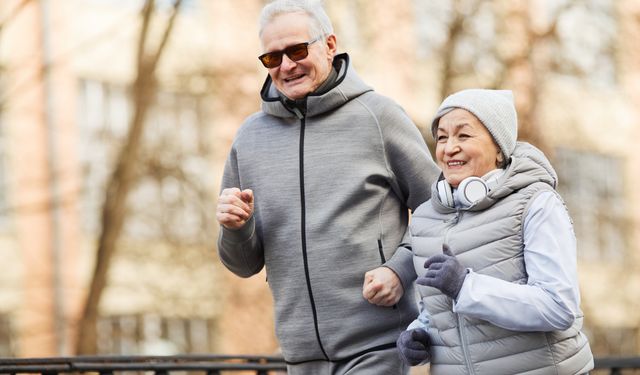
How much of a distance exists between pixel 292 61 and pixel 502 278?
3.79 feet

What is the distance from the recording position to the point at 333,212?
4406 mm

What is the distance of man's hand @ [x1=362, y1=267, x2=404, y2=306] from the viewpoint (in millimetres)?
4312

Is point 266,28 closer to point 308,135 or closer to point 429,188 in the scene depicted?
point 308,135

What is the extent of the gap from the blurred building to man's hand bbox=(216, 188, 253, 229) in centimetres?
1490

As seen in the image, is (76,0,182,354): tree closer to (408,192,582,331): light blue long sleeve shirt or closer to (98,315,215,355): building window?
(98,315,215,355): building window

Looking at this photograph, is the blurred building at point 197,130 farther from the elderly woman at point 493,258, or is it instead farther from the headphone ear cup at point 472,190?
the headphone ear cup at point 472,190

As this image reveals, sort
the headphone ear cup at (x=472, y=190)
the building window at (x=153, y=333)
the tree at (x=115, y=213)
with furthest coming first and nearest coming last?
1. the building window at (x=153, y=333)
2. the tree at (x=115, y=213)
3. the headphone ear cup at (x=472, y=190)

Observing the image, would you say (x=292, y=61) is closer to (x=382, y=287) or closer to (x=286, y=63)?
(x=286, y=63)

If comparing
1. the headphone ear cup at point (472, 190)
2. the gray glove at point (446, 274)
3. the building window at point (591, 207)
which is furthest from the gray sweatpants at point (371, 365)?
the building window at point (591, 207)

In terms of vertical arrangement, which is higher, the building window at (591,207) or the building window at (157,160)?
the building window at (157,160)

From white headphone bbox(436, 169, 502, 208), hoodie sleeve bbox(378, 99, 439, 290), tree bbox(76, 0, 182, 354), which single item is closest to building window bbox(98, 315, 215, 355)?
tree bbox(76, 0, 182, 354)

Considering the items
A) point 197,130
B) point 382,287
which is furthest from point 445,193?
point 197,130

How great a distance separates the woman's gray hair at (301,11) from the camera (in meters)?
4.51

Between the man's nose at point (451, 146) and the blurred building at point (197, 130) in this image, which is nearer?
the man's nose at point (451, 146)
